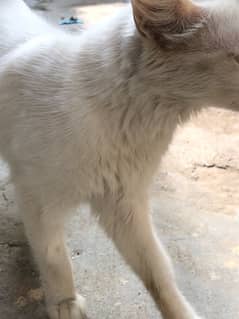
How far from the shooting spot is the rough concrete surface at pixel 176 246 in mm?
1573

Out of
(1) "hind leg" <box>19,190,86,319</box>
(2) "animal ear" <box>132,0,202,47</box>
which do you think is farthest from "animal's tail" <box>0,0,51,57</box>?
(2) "animal ear" <box>132,0,202,47</box>

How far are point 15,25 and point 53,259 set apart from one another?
0.63m

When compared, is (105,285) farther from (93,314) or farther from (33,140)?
(33,140)

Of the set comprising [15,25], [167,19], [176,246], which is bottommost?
[176,246]

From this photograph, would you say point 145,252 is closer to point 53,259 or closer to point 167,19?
point 53,259

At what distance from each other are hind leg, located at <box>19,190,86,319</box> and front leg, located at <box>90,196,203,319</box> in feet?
0.38

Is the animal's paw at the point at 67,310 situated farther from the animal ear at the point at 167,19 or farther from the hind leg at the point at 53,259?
the animal ear at the point at 167,19

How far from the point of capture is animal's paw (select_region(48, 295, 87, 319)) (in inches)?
59.5

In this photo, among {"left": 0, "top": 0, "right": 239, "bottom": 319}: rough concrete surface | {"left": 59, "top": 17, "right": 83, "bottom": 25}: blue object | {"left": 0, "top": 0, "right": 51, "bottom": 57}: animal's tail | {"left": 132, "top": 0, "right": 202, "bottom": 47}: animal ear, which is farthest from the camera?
{"left": 59, "top": 17, "right": 83, "bottom": 25}: blue object

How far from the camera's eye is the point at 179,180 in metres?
2.01

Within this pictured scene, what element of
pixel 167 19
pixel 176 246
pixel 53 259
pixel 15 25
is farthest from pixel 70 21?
pixel 167 19

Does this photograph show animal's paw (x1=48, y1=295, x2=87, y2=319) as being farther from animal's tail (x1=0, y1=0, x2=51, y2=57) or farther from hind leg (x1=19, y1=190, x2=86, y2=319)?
animal's tail (x1=0, y1=0, x2=51, y2=57)

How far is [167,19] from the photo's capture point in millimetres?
992

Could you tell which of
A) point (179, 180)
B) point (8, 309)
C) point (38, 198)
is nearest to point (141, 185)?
point (38, 198)
